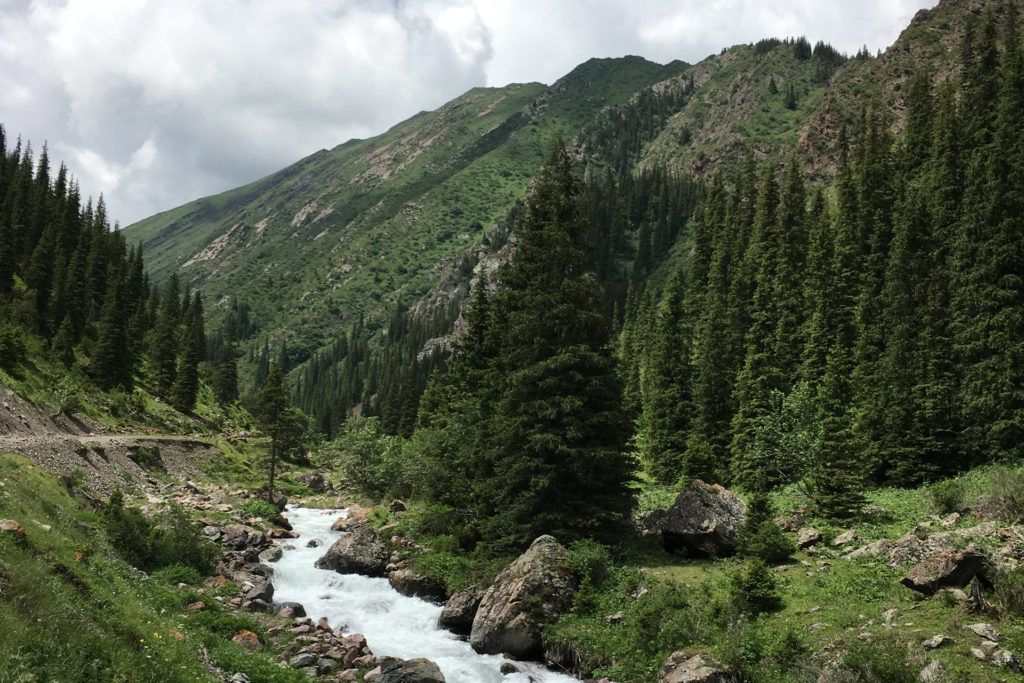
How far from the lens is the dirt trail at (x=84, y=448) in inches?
1289

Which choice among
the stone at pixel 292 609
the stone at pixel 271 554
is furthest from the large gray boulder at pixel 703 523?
the stone at pixel 271 554

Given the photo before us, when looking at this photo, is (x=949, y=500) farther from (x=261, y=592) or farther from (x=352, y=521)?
(x=352, y=521)

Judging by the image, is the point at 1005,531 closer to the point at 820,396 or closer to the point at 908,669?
the point at 908,669

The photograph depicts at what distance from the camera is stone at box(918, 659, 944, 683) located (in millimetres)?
12681

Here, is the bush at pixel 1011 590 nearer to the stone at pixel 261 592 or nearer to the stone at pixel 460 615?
the stone at pixel 460 615

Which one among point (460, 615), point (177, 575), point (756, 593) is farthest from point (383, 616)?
point (756, 593)

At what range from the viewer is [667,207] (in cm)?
17250

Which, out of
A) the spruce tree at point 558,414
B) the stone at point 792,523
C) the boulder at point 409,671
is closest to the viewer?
the boulder at point 409,671

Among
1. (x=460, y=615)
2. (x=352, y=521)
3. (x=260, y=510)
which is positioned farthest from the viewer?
(x=352, y=521)

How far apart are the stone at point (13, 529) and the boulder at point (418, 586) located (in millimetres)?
17791

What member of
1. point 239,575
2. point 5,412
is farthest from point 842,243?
point 5,412

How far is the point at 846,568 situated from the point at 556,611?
1061 cm

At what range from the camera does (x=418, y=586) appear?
94.2ft

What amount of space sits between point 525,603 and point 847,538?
12.9 meters
